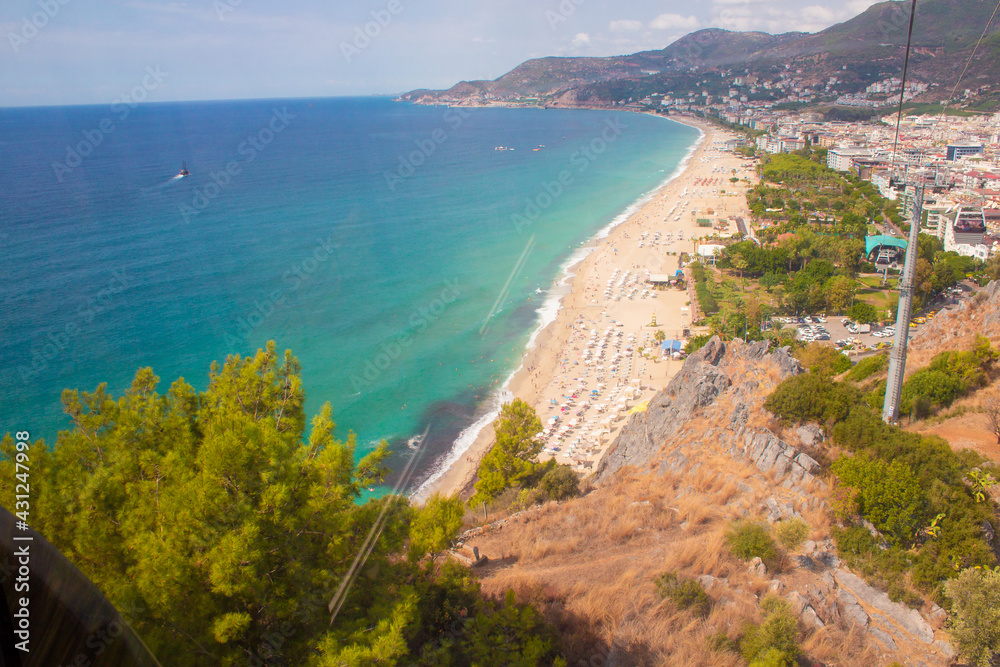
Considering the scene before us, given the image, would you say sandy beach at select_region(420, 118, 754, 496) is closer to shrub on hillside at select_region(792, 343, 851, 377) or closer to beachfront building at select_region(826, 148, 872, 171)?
shrub on hillside at select_region(792, 343, 851, 377)

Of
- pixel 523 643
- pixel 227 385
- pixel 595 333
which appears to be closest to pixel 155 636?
pixel 227 385

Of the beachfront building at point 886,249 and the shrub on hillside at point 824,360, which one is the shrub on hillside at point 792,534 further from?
the beachfront building at point 886,249

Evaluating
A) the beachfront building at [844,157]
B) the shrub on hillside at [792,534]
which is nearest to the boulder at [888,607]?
the shrub on hillside at [792,534]

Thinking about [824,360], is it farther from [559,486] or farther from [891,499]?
[559,486]

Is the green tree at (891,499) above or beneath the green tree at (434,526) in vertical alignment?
beneath

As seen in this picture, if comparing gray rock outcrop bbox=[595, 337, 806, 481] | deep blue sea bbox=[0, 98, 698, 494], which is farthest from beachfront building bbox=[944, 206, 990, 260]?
gray rock outcrop bbox=[595, 337, 806, 481]

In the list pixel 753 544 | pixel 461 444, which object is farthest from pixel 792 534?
pixel 461 444
